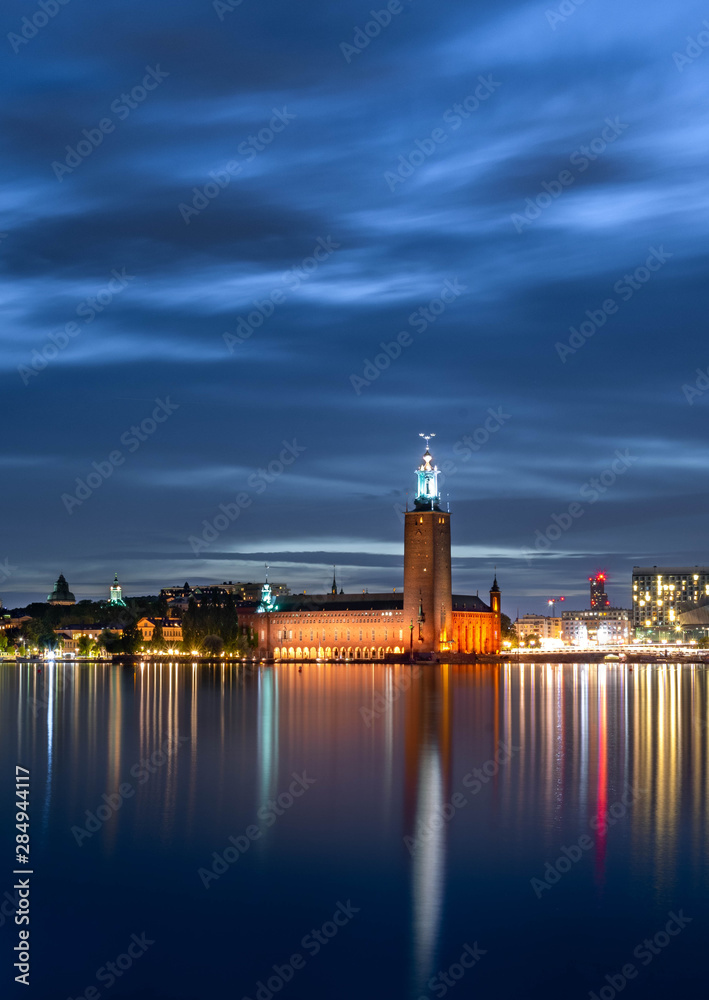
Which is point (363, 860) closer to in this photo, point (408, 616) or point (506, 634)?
point (408, 616)

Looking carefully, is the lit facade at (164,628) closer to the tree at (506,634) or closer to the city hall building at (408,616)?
the city hall building at (408,616)

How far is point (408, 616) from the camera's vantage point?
133875 millimetres

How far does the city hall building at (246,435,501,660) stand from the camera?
132250 millimetres

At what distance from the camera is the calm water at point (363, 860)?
15.7 meters

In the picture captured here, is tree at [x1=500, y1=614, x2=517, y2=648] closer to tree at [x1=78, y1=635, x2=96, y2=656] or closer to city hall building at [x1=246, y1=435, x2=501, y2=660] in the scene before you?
city hall building at [x1=246, y1=435, x2=501, y2=660]

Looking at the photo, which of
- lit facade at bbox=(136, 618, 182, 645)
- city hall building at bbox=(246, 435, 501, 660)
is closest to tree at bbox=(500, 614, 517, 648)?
city hall building at bbox=(246, 435, 501, 660)

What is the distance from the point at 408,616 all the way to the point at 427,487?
Result: 13785mm

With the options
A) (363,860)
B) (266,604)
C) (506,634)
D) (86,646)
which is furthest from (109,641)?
(363,860)

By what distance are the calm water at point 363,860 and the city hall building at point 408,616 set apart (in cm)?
8923

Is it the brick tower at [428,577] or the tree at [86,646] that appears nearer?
the brick tower at [428,577]

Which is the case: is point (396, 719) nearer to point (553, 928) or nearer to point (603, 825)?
point (603, 825)

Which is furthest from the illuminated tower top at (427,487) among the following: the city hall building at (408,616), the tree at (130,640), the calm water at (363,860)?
the calm water at (363,860)

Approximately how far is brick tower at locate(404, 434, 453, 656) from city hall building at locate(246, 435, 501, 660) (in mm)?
103

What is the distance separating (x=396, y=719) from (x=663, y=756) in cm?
1458
